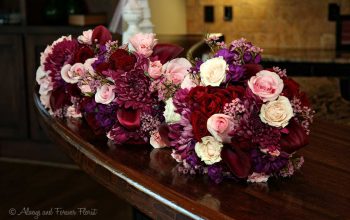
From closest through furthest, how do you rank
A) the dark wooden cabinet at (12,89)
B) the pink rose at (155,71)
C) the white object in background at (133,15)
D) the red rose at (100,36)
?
1. the pink rose at (155,71)
2. the red rose at (100,36)
3. the white object in background at (133,15)
4. the dark wooden cabinet at (12,89)

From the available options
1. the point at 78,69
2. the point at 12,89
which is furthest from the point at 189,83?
the point at 12,89

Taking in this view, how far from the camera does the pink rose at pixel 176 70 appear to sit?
131 centimetres

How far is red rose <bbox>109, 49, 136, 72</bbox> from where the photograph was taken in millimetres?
1335

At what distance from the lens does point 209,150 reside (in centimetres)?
108

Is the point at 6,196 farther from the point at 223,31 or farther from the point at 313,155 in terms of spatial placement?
the point at 313,155

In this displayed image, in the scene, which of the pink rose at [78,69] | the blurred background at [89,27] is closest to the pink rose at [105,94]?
the pink rose at [78,69]

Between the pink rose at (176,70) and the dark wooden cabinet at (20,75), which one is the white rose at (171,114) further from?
the dark wooden cabinet at (20,75)

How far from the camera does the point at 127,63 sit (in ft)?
4.41

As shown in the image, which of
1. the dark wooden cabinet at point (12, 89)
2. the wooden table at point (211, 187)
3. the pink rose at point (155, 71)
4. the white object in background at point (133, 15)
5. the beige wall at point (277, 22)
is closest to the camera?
the wooden table at point (211, 187)

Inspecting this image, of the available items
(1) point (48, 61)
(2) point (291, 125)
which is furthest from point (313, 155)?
(1) point (48, 61)

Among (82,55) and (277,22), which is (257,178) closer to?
(82,55)

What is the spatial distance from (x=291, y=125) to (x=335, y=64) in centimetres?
299

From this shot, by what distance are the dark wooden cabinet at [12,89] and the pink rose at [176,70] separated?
3218mm

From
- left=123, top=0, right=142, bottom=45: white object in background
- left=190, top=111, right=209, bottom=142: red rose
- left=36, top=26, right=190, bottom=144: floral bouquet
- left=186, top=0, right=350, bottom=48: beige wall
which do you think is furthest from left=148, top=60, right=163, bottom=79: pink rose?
left=186, top=0, right=350, bottom=48: beige wall
